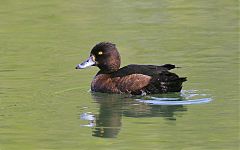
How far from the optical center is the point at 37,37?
16828 mm

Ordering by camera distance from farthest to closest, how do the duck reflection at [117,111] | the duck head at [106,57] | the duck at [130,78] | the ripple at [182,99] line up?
the duck head at [106,57] → the duck at [130,78] → the ripple at [182,99] → the duck reflection at [117,111]

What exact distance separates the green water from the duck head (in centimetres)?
38

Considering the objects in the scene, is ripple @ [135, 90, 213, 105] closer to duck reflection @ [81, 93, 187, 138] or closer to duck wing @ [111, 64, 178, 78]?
duck reflection @ [81, 93, 187, 138]

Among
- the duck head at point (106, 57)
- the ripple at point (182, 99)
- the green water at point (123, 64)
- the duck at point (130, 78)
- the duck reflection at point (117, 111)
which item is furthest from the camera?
the duck head at point (106, 57)

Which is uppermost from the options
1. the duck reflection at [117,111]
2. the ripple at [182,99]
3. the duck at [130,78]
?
the duck at [130,78]

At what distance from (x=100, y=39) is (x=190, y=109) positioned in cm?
558

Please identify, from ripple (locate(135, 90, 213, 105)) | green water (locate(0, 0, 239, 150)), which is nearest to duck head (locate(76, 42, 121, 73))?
green water (locate(0, 0, 239, 150))

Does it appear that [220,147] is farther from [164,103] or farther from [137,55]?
[137,55]

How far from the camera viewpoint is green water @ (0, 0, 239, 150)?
32.0 ft

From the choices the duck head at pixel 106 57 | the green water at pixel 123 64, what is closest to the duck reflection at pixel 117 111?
the green water at pixel 123 64

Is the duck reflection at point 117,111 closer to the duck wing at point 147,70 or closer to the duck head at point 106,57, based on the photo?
the duck wing at point 147,70

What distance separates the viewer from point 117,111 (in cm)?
1102

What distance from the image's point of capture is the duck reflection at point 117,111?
33.5ft

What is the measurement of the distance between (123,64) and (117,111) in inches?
135
